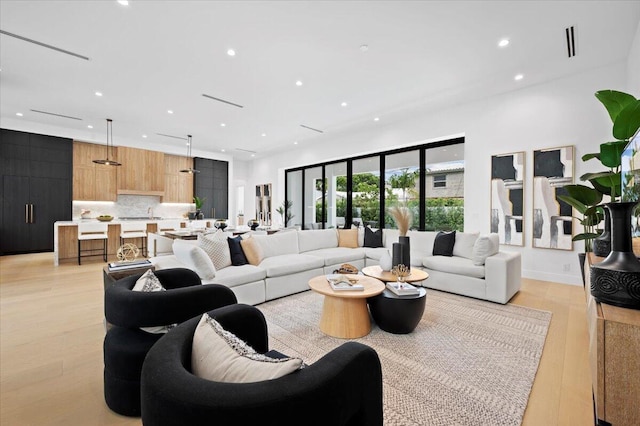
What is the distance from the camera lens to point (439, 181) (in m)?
6.05

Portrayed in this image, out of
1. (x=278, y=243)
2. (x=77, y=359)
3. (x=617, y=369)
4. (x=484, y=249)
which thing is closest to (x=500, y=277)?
(x=484, y=249)

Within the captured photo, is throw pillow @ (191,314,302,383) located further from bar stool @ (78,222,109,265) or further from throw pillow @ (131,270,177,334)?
bar stool @ (78,222,109,265)

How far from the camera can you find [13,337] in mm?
2691

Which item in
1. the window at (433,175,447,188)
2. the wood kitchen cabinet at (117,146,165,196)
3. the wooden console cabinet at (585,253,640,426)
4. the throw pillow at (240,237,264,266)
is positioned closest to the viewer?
the wooden console cabinet at (585,253,640,426)

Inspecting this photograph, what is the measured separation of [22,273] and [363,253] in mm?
6174

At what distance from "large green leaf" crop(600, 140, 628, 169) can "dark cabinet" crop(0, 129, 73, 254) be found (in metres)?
10.3

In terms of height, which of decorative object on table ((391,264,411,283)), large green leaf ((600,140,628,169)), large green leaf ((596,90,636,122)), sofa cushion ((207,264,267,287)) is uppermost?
large green leaf ((596,90,636,122))

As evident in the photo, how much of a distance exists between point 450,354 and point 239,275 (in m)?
2.31

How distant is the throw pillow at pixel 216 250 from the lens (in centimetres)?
352

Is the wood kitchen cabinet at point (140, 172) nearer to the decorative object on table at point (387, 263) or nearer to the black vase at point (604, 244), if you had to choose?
the decorative object on table at point (387, 263)

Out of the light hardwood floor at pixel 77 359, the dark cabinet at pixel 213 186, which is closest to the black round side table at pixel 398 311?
the light hardwood floor at pixel 77 359

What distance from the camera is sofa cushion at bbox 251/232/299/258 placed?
4355 mm

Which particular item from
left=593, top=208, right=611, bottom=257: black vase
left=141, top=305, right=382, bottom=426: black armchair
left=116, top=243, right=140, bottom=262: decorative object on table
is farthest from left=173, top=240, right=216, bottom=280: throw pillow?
left=593, top=208, right=611, bottom=257: black vase

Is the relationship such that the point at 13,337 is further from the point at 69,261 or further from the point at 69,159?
the point at 69,159
